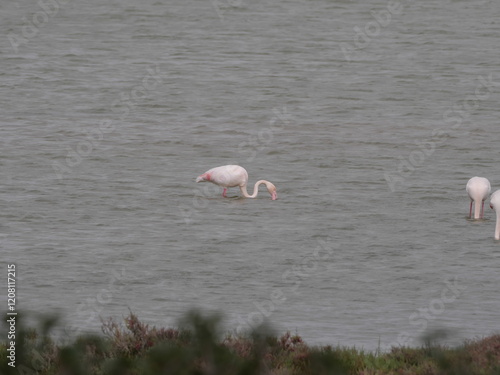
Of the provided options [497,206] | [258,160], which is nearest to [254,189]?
[258,160]

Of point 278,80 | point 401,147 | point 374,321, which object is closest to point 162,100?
point 278,80

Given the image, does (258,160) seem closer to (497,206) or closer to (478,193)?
(478,193)

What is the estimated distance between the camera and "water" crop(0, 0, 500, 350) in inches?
565

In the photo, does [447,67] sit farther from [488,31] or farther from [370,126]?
[370,126]

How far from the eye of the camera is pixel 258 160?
23.8 metres

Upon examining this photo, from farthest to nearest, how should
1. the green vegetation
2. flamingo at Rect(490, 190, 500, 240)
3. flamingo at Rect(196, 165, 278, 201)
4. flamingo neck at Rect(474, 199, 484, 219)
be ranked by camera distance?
flamingo at Rect(196, 165, 278, 201) → flamingo neck at Rect(474, 199, 484, 219) → flamingo at Rect(490, 190, 500, 240) → the green vegetation

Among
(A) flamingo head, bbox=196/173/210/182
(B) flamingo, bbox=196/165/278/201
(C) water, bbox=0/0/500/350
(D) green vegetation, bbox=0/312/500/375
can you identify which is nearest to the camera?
(D) green vegetation, bbox=0/312/500/375

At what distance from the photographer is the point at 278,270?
15.6m

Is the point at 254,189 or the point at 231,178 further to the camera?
the point at 254,189

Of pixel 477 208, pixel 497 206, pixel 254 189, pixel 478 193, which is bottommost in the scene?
pixel 254 189

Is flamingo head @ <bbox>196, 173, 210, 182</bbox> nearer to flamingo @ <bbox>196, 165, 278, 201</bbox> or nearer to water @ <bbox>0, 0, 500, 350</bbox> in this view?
flamingo @ <bbox>196, 165, 278, 201</bbox>

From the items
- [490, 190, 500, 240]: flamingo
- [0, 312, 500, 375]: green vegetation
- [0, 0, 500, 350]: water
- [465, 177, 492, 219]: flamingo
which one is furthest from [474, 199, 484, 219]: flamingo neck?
[0, 312, 500, 375]: green vegetation

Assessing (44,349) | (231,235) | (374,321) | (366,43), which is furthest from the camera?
(366,43)

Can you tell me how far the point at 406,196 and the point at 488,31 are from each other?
1936cm
